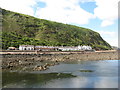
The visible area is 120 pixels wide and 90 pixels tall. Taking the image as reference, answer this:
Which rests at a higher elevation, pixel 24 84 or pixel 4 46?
pixel 4 46

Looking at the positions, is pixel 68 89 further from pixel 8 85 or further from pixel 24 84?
pixel 8 85

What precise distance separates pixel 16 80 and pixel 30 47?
119101mm

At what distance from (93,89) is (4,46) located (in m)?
133

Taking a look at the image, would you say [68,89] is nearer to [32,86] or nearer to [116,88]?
[32,86]

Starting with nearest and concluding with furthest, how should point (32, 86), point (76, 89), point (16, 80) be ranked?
1. point (76, 89)
2. point (32, 86)
3. point (16, 80)

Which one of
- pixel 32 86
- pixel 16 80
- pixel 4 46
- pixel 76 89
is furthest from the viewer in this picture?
pixel 4 46

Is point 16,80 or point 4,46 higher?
point 4,46

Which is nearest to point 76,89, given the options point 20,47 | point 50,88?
point 50,88

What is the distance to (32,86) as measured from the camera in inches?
1328

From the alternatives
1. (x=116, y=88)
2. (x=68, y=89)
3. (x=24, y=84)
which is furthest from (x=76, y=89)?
(x=24, y=84)

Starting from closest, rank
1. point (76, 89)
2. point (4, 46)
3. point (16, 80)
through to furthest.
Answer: point (76, 89), point (16, 80), point (4, 46)

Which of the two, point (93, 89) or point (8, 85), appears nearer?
point (93, 89)

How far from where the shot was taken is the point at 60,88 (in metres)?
32.0

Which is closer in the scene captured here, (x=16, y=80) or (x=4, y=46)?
(x=16, y=80)
